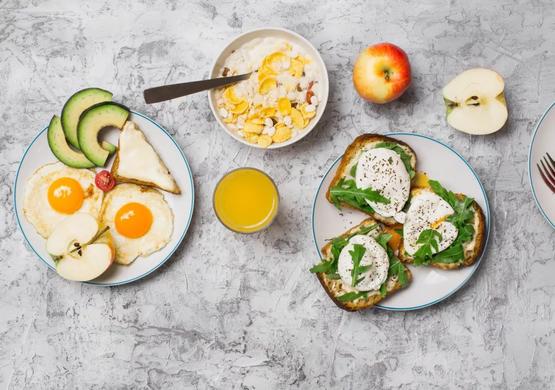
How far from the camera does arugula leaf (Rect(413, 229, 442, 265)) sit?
1830 mm

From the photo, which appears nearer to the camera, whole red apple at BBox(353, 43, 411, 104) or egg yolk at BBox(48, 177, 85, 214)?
whole red apple at BBox(353, 43, 411, 104)

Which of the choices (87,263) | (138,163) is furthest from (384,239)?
(87,263)

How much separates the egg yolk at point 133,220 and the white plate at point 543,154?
4.15 ft

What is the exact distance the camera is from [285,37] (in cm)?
195

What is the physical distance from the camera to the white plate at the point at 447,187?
190 cm

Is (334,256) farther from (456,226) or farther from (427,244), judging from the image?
(456,226)

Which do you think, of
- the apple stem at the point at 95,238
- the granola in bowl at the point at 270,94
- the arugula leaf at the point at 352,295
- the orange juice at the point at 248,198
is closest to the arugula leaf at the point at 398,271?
the arugula leaf at the point at 352,295

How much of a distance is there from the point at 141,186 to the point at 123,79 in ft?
1.27

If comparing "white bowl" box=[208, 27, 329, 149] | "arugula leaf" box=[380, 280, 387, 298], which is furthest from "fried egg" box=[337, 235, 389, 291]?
"white bowl" box=[208, 27, 329, 149]

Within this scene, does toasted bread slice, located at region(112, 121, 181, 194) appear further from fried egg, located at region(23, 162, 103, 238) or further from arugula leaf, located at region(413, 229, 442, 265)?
arugula leaf, located at region(413, 229, 442, 265)

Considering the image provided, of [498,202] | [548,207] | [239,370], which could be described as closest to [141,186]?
[239,370]

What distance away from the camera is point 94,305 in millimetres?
2039

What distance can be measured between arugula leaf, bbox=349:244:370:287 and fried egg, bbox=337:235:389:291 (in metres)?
0.02

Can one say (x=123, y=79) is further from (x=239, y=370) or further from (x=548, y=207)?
(x=548, y=207)
